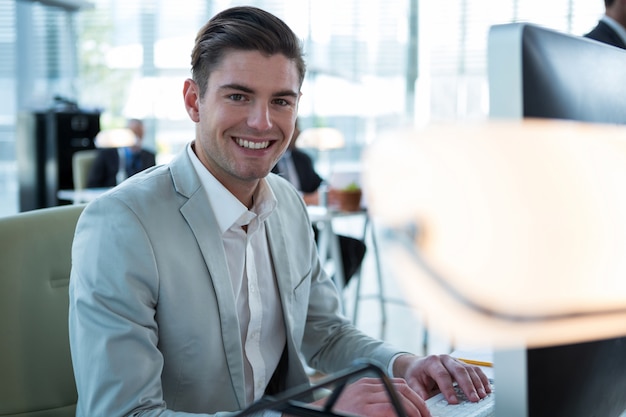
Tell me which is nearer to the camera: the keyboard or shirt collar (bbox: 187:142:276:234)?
the keyboard

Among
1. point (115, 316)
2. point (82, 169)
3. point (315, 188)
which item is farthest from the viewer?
point (82, 169)

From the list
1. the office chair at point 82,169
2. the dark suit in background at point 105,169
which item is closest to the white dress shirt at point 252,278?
the office chair at point 82,169

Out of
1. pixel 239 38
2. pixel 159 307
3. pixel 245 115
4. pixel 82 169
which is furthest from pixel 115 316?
pixel 82 169

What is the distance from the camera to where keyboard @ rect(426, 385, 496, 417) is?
1.06 m

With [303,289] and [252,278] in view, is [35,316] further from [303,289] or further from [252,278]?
[303,289]

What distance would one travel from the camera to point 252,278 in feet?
4.82

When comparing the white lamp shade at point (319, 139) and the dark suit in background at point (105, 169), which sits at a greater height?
the white lamp shade at point (319, 139)

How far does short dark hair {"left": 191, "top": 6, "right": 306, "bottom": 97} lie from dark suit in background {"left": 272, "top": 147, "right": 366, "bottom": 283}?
12.0ft

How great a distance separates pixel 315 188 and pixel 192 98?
14.4ft

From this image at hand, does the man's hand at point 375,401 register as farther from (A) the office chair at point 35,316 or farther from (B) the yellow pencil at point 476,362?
(A) the office chair at point 35,316

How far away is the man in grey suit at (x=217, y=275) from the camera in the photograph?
1.18 metres

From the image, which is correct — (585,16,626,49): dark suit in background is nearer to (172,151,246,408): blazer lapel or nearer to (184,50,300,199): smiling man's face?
(184,50,300,199): smiling man's face

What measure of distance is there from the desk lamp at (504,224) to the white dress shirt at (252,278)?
2.87 ft

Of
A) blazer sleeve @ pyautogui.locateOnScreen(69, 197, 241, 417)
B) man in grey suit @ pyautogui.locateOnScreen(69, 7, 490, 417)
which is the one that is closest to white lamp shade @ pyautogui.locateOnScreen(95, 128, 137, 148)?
man in grey suit @ pyautogui.locateOnScreen(69, 7, 490, 417)
